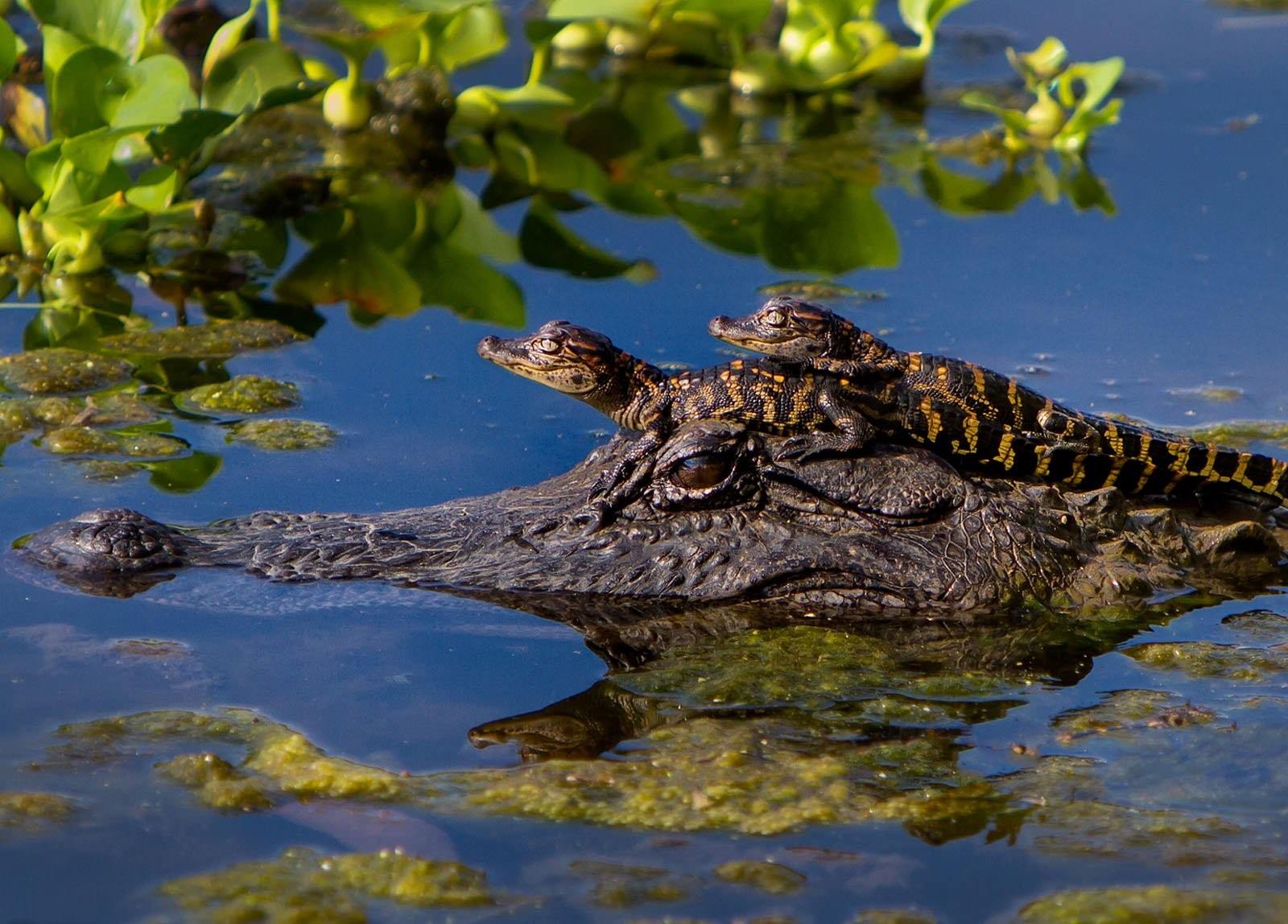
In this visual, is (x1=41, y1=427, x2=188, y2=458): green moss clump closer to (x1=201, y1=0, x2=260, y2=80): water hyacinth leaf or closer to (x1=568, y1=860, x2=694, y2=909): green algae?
(x1=201, y1=0, x2=260, y2=80): water hyacinth leaf

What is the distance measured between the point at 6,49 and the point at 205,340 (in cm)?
187

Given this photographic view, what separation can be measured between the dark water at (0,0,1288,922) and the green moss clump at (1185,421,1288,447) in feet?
0.30

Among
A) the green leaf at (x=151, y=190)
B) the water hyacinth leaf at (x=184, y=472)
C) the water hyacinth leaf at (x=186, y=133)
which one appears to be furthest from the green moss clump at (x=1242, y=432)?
the green leaf at (x=151, y=190)

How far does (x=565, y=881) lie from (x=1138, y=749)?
184 cm

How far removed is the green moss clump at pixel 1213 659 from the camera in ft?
17.7

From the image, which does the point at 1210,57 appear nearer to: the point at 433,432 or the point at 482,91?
the point at 482,91

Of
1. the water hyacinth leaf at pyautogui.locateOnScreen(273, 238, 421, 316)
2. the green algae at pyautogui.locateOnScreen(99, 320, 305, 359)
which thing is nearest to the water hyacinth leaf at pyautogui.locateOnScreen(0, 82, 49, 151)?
the water hyacinth leaf at pyautogui.locateOnScreen(273, 238, 421, 316)

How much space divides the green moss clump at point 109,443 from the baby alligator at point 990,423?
2564 mm

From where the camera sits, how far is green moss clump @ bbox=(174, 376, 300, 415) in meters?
7.59

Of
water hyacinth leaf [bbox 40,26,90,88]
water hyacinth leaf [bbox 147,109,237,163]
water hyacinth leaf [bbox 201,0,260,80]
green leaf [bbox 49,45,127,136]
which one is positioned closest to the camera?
green leaf [bbox 49,45,127,136]

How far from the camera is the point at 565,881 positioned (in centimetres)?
416

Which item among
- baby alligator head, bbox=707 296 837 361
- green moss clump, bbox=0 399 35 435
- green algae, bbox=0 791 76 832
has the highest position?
baby alligator head, bbox=707 296 837 361

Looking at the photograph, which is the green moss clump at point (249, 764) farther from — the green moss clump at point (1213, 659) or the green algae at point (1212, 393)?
the green algae at point (1212, 393)

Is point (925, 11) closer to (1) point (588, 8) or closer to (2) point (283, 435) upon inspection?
(1) point (588, 8)
